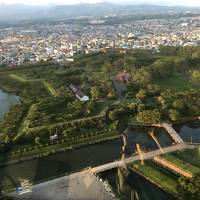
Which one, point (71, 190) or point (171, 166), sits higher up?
point (71, 190)

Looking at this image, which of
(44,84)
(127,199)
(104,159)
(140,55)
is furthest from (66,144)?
(140,55)

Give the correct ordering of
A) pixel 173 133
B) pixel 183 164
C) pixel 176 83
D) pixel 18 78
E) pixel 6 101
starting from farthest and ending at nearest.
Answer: pixel 18 78 < pixel 176 83 < pixel 6 101 < pixel 173 133 < pixel 183 164

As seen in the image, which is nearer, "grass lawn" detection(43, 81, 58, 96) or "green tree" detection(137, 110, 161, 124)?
"green tree" detection(137, 110, 161, 124)

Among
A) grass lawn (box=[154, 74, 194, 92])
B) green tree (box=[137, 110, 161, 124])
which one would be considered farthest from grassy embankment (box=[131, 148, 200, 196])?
grass lawn (box=[154, 74, 194, 92])

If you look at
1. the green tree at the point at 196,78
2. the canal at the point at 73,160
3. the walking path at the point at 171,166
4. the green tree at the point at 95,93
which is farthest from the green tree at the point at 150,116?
the green tree at the point at 196,78

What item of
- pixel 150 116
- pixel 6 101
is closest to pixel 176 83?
pixel 150 116

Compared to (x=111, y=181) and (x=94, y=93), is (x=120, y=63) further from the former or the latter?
(x=111, y=181)

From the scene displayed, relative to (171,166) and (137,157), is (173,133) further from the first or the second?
(171,166)

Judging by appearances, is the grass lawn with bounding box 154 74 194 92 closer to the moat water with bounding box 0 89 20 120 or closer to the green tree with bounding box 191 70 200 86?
the green tree with bounding box 191 70 200 86
